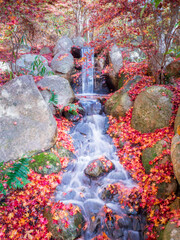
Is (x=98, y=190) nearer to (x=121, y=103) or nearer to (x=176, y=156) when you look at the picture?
(x=176, y=156)

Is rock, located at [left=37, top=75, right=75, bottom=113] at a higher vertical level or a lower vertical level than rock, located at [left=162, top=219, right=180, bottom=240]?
higher

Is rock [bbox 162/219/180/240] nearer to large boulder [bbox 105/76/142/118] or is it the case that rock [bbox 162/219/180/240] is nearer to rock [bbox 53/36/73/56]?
large boulder [bbox 105/76/142/118]

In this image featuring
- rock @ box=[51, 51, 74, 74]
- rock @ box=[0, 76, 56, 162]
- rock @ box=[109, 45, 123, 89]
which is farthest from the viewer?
rock @ box=[51, 51, 74, 74]

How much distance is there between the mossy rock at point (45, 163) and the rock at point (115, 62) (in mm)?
6346

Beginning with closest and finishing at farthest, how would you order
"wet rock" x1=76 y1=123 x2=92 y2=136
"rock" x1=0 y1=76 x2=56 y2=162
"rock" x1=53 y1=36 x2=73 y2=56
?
"rock" x1=0 y1=76 x2=56 y2=162 < "wet rock" x1=76 y1=123 x2=92 y2=136 < "rock" x1=53 y1=36 x2=73 y2=56

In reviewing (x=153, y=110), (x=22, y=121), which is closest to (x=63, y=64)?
(x=22, y=121)

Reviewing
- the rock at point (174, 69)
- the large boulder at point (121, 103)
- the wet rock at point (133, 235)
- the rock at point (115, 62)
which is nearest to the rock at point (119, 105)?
the large boulder at point (121, 103)

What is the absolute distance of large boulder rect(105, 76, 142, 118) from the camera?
6.70m

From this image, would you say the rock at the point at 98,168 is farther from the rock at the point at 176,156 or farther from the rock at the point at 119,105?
the rock at the point at 119,105

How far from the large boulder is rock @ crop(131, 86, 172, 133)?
764 millimetres

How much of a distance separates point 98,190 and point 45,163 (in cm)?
173

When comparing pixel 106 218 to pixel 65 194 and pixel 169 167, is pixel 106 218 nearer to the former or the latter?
pixel 65 194

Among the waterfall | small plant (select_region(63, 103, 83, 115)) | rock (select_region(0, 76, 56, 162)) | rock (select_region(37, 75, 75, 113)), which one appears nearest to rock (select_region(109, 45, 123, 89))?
the waterfall

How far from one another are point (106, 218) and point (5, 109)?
13.7 feet
